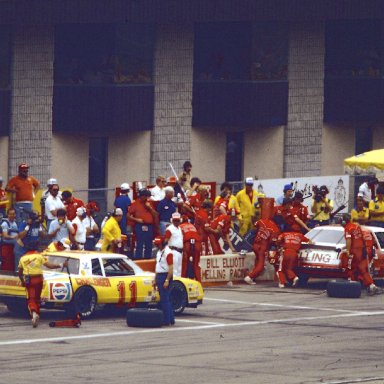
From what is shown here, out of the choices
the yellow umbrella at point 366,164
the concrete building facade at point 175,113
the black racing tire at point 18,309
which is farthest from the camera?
the concrete building facade at point 175,113

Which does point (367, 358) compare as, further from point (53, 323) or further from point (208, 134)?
point (208, 134)

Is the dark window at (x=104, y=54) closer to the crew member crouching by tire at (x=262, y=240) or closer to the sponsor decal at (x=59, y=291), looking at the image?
the crew member crouching by tire at (x=262, y=240)

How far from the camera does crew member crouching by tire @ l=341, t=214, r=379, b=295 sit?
103 ft

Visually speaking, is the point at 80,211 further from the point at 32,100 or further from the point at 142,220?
the point at 32,100

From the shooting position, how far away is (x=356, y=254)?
103 ft

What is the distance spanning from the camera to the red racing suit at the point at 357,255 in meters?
31.3

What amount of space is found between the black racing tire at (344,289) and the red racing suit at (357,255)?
1.95 ft

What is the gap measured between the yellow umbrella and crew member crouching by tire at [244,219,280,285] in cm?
555

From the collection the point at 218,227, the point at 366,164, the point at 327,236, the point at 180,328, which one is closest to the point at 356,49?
the point at 366,164

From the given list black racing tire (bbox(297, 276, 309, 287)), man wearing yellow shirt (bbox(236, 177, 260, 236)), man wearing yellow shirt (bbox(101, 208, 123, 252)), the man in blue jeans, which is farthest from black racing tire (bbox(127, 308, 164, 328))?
man wearing yellow shirt (bbox(236, 177, 260, 236))

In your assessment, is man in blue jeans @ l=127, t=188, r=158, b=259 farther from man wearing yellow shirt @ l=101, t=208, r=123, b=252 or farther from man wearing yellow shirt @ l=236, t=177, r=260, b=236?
man wearing yellow shirt @ l=236, t=177, r=260, b=236

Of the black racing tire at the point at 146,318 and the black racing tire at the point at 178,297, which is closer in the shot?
the black racing tire at the point at 146,318

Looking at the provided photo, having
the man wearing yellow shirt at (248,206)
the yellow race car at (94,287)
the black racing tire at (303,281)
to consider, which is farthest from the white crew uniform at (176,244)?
the man wearing yellow shirt at (248,206)

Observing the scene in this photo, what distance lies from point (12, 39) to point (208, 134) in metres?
7.41
